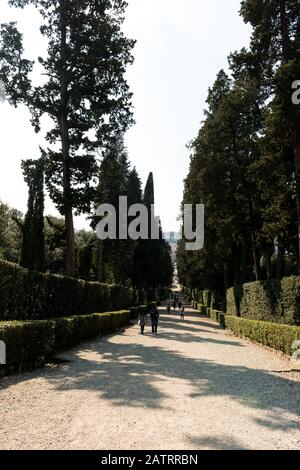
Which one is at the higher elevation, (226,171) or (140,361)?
(226,171)

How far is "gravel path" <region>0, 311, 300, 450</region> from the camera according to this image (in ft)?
20.1

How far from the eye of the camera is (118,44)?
20125 millimetres

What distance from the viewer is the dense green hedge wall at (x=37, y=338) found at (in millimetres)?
11133

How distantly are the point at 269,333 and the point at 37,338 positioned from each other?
403 inches

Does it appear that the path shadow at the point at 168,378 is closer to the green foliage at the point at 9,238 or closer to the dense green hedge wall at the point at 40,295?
the dense green hedge wall at the point at 40,295

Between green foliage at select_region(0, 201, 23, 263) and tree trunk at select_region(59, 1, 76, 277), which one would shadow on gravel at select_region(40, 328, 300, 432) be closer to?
tree trunk at select_region(59, 1, 76, 277)

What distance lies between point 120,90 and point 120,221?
21599mm

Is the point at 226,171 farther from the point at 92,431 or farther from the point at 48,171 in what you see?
the point at 92,431

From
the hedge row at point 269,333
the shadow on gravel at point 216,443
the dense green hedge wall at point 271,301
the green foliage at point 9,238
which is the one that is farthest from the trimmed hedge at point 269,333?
the green foliage at point 9,238

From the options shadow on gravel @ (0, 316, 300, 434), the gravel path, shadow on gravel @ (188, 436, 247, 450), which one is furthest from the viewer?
shadow on gravel @ (0, 316, 300, 434)

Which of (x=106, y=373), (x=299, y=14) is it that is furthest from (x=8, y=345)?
(x=299, y=14)

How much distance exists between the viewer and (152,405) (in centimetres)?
812

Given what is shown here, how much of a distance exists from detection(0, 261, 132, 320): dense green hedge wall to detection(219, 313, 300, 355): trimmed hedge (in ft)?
29.2

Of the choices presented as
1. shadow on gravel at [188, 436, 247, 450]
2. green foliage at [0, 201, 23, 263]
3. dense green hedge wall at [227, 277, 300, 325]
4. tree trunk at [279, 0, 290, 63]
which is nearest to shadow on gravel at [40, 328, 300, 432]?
shadow on gravel at [188, 436, 247, 450]
